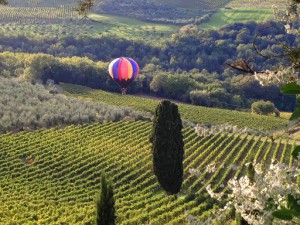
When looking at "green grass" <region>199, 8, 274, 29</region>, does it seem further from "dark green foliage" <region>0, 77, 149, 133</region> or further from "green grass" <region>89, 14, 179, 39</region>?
"dark green foliage" <region>0, 77, 149, 133</region>

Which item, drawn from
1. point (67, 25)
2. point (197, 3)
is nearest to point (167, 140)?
point (67, 25)

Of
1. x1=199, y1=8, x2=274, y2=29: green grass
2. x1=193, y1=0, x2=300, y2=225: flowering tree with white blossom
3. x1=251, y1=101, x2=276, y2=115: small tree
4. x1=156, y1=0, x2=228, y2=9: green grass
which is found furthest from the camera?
x1=156, y1=0, x2=228, y2=9: green grass

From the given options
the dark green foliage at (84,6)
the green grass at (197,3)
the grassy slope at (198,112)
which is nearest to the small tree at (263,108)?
the grassy slope at (198,112)

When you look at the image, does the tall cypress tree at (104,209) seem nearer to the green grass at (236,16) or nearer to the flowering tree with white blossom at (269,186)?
the flowering tree with white blossom at (269,186)

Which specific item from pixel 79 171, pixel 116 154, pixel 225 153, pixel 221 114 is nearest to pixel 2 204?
pixel 79 171

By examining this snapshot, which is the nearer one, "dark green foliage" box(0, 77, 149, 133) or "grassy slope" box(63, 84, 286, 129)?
"dark green foliage" box(0, 77, 149, 133)

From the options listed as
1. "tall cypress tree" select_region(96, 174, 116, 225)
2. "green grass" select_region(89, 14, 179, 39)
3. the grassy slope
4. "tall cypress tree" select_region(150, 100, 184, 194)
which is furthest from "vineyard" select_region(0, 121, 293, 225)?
"green grass" select_region(89, 14, 179, 39)
